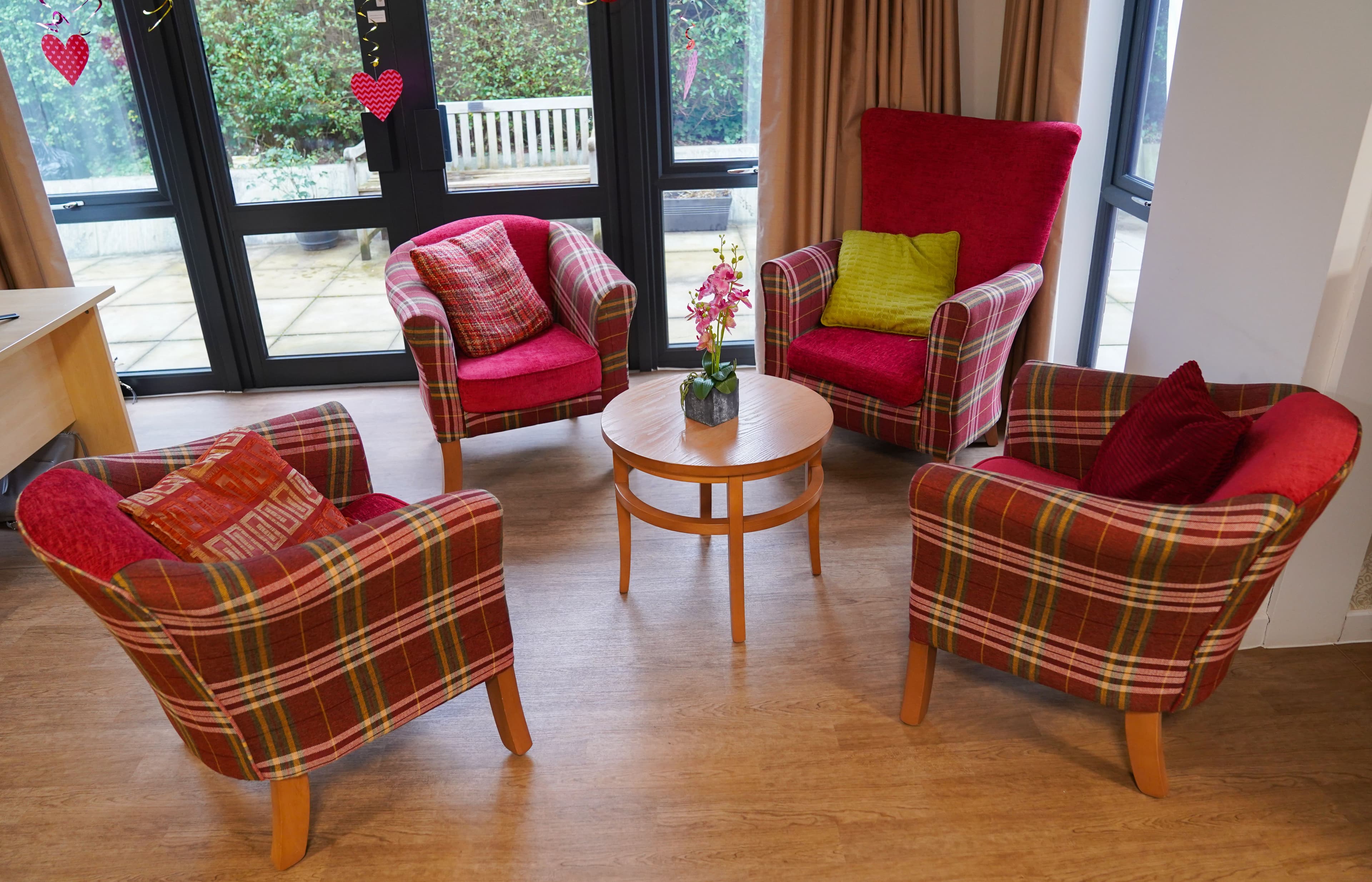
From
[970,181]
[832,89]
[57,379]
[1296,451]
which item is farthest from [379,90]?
[1296,451]

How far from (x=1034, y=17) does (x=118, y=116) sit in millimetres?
3661

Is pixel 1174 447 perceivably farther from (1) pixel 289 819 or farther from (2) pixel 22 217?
(2) pixel 22 217

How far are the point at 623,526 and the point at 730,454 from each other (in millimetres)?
456

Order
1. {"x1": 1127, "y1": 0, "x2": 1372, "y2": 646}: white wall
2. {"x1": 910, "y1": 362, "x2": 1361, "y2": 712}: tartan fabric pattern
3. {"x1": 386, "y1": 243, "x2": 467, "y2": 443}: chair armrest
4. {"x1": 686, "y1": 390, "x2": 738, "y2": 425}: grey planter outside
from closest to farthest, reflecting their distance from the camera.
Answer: {"x1": 910, "y1": 362, "x2": 1361, "y2": 712}: tartan fabric pattern
{"x1": 1127, "y1": 0, "x2": 1372, "y2": 646}: white wall
{"x1": 686, "y1": 390, "x2": 738, "y2": 425}: grey planter outside
{"x1": 386, "y1": 243, "x2": 467, "y2": 443}: chair armrest

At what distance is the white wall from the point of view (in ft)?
7.20

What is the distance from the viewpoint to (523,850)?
206 centimetres

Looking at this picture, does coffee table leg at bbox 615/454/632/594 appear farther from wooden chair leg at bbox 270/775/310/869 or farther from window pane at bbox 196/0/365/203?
window pane at bbox 196/0/365/203

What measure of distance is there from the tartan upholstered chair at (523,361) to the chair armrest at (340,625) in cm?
131

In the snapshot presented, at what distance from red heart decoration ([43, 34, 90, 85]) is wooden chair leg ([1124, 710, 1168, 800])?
14.1 feet

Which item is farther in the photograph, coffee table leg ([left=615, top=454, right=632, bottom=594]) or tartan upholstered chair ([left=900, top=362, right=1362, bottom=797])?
coffee table leg ([left=615, top=454, right=632, bottom=594])

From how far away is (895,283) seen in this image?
3.61 m

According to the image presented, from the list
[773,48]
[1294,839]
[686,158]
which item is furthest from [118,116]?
[1294,839]

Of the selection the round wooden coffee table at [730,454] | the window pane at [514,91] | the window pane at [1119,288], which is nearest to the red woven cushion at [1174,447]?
the round wooden coffee table at [730,454]

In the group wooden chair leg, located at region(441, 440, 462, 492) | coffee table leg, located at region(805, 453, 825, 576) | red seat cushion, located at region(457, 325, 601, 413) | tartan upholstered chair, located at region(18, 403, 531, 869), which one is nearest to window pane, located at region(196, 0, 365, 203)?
red seat cushion, located at region(457, 325, 601, 413)
